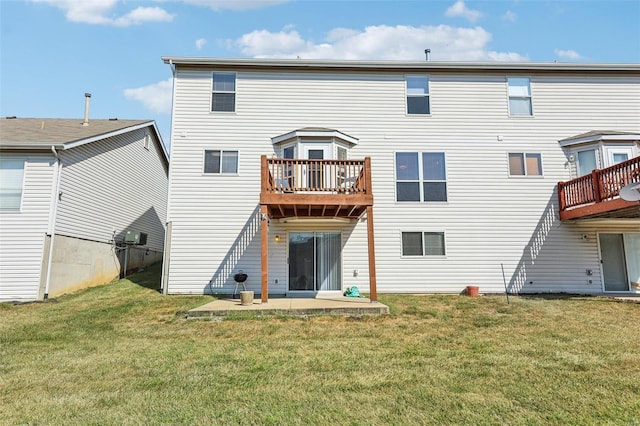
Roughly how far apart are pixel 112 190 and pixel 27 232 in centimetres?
377

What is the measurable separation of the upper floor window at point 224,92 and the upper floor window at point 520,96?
9.79 meters

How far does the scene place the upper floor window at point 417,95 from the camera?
39.9ft

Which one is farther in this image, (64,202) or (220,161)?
(220,161)

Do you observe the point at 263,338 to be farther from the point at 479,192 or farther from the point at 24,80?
the point at 24,80

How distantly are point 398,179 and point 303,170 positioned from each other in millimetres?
3399

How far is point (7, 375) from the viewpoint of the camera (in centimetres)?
452

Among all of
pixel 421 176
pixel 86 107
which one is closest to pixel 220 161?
pixel 421 176

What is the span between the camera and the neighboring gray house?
9.85 meters

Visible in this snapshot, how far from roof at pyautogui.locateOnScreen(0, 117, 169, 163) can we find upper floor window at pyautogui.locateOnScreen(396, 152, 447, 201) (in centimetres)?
1049

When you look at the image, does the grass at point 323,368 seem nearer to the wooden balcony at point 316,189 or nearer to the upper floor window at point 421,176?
the wooden balcony at point 316,189

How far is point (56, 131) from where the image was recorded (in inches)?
464

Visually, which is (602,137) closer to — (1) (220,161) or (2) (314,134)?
(2) (314,134)

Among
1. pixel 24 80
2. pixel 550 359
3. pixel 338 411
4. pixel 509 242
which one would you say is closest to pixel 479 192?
pixel 509 242

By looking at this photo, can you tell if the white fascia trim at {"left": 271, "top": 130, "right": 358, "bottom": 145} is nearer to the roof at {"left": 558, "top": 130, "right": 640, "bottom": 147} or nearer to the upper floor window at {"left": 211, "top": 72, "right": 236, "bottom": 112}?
the upper floor window at {"left": 211, "top": 72, "right": 236, "bottom": 112}
